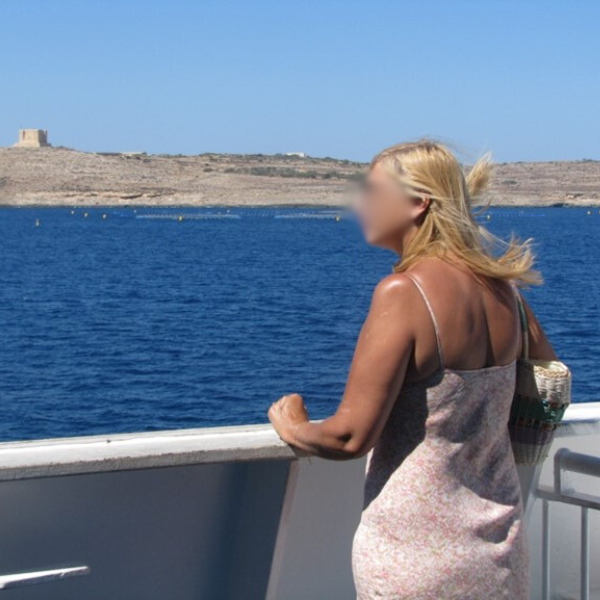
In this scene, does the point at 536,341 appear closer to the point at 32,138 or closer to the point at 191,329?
the point at 191,329

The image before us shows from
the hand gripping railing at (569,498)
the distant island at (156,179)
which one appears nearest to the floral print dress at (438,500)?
the hand gripping railing at (569,498)

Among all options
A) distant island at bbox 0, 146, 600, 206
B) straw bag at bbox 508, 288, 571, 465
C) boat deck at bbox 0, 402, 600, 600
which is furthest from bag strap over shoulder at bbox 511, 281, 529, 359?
distant island at bbox 0, 146, 600, 206

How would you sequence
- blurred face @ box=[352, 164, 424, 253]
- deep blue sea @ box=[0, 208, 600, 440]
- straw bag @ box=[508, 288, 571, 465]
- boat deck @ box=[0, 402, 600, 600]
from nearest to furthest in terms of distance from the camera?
blurred face @ box=[352, 164, 424, 253]
straw bag @ box=[508, 288, 571, 465]
boat deck @ box=[0, 402, 600, 600]
deep blue sea @ box=[0, 208, 600, 440]

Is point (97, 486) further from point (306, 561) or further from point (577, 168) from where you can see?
point (577, 168)

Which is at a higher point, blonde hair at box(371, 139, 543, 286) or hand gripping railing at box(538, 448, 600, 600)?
blonde hair at box(371, 139, 543, 286)

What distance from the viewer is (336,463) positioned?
7.93 ft

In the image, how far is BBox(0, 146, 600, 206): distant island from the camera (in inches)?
5551

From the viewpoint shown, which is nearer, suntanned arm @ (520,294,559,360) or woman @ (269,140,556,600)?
woman @ (269,140,556,600)

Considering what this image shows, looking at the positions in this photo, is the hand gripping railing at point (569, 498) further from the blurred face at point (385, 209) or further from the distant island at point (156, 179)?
the distant island at point (156, 179)

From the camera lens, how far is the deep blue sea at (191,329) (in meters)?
19.5

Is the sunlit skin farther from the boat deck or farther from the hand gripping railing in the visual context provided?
the hand gripping railing

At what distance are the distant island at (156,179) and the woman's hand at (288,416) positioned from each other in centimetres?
13160

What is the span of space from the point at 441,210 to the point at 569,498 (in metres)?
0.99

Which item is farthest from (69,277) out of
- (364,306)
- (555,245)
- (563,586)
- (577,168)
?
(577,168)
